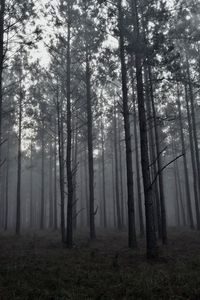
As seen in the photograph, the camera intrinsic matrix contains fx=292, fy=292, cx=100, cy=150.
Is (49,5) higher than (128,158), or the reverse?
(49,5)

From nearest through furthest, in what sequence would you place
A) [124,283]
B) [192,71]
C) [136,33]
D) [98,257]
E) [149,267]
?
[124,283]
[149,267]
[98,257]
[136,33]
[192,71]

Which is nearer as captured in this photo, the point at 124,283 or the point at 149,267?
the point at 124,283

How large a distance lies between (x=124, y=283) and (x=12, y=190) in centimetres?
4626

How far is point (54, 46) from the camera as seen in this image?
15.6 meters

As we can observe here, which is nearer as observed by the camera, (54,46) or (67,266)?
(67,266)

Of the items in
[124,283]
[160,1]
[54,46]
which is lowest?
[124,283]

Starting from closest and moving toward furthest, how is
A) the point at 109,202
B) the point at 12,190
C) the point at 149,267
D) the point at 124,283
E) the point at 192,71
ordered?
1. the point at 124,283
2. the point at 149,267
3. the point at 192,71
4. the point at 12,190
5. the point at 109,202

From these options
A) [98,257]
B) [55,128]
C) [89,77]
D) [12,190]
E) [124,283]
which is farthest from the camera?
[12,190]

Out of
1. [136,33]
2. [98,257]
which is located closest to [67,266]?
[98,257]

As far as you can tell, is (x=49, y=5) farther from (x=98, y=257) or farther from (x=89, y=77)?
(x=98, y=257)

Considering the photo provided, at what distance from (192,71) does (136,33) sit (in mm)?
9990

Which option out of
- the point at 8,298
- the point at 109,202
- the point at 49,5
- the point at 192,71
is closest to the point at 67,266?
the point at 8,298

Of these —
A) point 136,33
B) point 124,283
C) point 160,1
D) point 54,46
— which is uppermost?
point 54,46

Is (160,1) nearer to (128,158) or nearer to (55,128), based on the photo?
(128,158)
